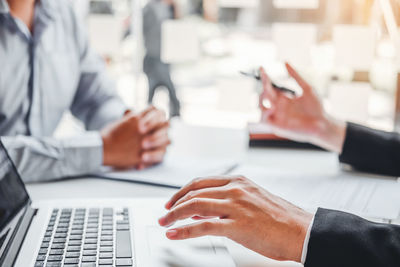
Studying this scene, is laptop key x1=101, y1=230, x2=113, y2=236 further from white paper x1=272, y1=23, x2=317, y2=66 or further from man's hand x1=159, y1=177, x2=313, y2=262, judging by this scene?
white paper x1=272, y1=23, x2=317, y2=66

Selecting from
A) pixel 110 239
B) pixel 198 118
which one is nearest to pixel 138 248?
pixel 110 239

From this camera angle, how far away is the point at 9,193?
76 centimetres

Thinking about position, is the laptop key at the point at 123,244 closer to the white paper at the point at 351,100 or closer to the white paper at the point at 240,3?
the white paper at the point at 351,100

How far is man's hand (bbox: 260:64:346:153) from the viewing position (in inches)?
44.7

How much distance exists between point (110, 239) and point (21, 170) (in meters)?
0.41

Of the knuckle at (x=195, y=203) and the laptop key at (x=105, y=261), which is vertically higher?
the knuckle at (x=195, y=203)

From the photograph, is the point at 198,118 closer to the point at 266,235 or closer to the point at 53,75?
the point at 53,75

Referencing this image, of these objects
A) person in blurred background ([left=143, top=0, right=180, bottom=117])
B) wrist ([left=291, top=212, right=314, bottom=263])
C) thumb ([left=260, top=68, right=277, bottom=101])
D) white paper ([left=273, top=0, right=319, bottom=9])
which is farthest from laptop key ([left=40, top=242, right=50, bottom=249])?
person in blurred background ([left=143, top=0, right=180, bottom=117])

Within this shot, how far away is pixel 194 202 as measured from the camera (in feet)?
2.17

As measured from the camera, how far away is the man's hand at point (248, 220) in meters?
0.63

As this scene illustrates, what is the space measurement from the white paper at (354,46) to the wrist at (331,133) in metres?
0.50

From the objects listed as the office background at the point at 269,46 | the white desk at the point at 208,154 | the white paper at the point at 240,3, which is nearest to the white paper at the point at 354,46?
the office background at the point at 269,46

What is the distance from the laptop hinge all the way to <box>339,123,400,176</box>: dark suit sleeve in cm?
71

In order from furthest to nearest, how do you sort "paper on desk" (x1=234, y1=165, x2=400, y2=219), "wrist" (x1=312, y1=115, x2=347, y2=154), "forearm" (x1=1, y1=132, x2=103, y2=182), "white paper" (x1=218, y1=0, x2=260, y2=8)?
"white paper" (x1=218, y1=0, x2=260, y2=8)
"wrist" (x1=312, y1=115, x2=347, y2=154)
"forearm" (x1=1, y1=132, x2=103, y2=182)
"paper on desk" (x1=234, y1=165, x2=400, y2=219)
